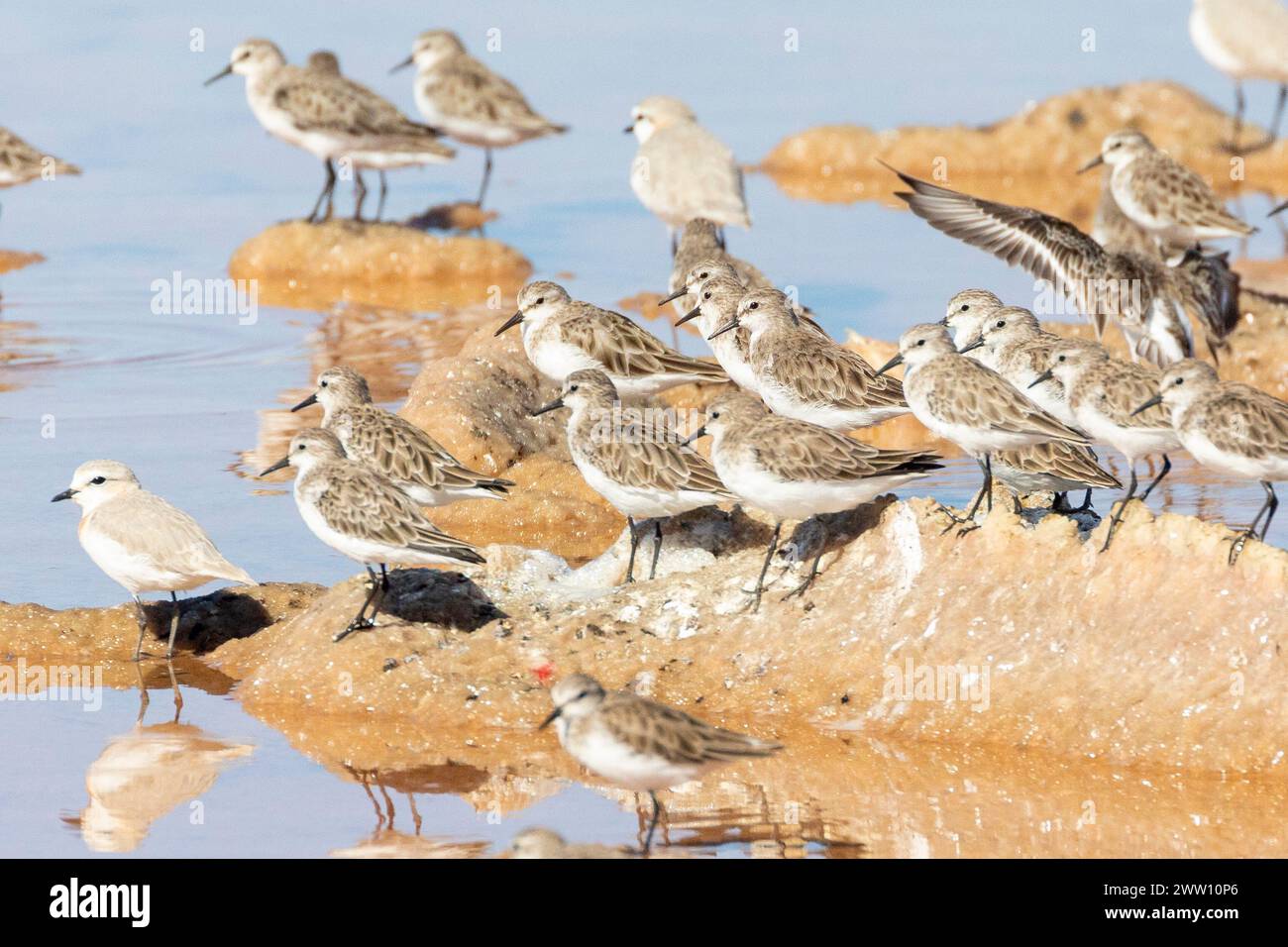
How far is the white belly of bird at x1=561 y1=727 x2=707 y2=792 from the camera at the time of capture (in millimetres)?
8039

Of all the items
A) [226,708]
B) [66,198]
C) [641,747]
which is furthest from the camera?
[66,198]

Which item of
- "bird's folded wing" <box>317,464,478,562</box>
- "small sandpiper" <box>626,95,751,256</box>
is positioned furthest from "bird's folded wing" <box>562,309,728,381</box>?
"small sandpiper" <box>626,95,751,256</box>

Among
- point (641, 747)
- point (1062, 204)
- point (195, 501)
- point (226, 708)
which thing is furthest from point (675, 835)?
point (1062, 204)

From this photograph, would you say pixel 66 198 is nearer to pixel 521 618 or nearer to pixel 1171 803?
pixel 521 618

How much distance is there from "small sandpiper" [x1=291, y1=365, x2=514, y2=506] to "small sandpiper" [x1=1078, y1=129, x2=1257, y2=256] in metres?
8.79

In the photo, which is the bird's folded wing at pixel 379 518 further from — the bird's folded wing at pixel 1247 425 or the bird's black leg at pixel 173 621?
the bird's folded wing at pixel 1247 425

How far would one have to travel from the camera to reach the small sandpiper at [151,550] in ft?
34.5

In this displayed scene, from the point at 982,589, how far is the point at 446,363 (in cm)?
573

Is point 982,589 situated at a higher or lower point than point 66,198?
higher

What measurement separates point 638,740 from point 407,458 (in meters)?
3.51

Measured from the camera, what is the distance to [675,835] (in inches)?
338

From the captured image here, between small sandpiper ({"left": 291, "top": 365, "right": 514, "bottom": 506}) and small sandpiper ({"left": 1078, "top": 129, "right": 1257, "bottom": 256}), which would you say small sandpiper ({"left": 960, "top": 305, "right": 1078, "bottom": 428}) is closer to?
small sandpiper ({"left": 291, "top": 365, "right": 514, "bottom": 506})

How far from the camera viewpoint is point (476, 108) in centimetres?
2445

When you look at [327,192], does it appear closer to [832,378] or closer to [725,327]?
[725,327]
